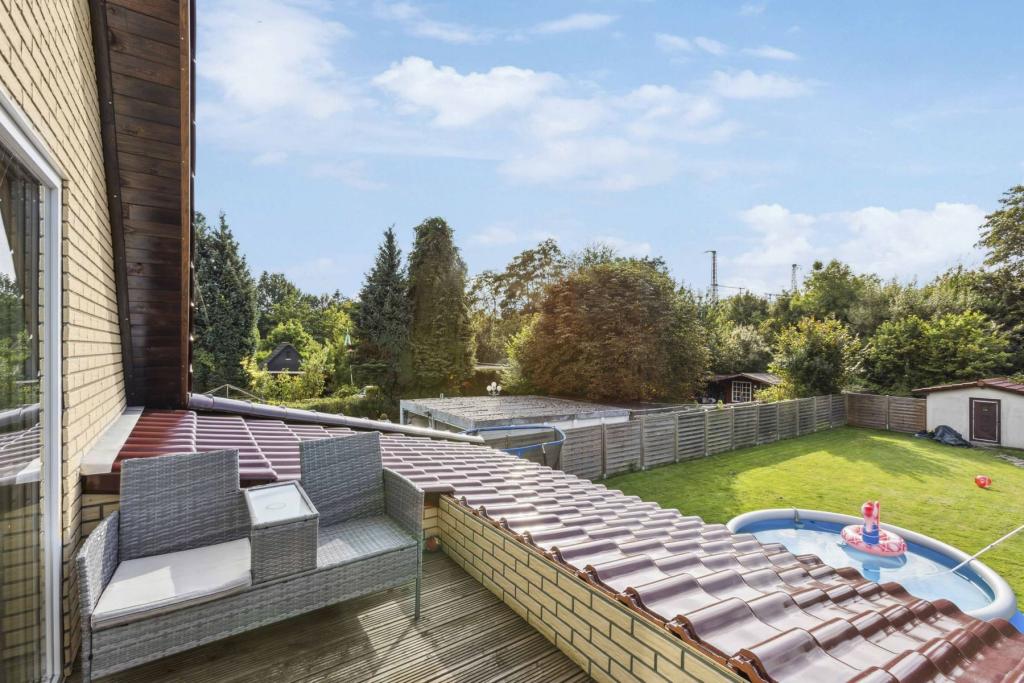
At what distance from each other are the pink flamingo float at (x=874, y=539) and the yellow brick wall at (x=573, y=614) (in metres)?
6.67

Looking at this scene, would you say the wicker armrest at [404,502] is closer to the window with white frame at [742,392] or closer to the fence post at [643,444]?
the fence post at [643,444]

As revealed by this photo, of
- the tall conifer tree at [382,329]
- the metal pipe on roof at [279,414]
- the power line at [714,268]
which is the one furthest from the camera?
the power line at [714,268]

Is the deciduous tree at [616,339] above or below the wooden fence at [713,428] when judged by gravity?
above

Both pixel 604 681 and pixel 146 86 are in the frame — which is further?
pixel 146 86

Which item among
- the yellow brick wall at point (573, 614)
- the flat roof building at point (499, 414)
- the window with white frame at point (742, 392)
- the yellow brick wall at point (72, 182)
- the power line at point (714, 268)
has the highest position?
the power line at point (714, 268)

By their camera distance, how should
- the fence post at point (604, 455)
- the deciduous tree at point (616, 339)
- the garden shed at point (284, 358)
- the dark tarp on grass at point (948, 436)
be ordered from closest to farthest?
the fence post at point (604, 455) < the dark tarp on grass at point (948, 436) < the deciduous tree at point (616, 339) < the garden shed at point (284, 358)

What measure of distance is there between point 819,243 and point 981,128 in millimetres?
22592

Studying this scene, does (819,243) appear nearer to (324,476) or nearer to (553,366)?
(553,366)

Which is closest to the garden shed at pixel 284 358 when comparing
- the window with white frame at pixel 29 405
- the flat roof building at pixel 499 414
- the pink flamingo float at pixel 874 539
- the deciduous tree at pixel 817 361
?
the flat roof building at pixel 499 414

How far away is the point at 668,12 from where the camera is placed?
8383mm

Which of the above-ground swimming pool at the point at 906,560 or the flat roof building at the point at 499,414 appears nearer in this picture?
the above-ground swimming pool at the point at 906,560

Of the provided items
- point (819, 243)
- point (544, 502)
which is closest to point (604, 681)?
point (544, 502)

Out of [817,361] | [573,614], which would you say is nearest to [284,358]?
[817,361]

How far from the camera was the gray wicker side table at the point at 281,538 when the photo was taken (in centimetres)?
220
